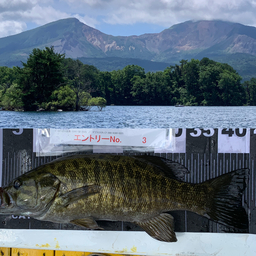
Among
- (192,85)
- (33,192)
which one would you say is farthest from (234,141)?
(192,85)

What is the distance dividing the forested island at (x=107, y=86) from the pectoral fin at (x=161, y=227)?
76.8ft

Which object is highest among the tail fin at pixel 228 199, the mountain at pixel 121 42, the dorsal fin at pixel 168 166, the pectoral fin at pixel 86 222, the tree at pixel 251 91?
the mountain at pixel 121 42

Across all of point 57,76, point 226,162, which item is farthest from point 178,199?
point 57,76

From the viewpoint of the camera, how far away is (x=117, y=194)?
55.5 inches

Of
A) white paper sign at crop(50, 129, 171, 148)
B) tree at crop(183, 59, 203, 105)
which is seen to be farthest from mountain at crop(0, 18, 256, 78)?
white paper sign at crop(50, 129, 171, 148)

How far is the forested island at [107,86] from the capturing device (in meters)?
25.7

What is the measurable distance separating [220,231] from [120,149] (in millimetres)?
719

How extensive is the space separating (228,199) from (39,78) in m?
27.0

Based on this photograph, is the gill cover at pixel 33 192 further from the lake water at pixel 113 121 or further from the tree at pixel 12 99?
the tree at pixel 12 99

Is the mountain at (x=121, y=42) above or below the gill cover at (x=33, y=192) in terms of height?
above

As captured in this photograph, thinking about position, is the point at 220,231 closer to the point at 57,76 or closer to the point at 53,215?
the point at 53,215

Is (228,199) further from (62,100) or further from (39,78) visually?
(39,78)

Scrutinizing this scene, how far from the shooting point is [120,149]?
156 centimetres

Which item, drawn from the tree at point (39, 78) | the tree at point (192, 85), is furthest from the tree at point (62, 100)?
the tree at point (192, 85)
